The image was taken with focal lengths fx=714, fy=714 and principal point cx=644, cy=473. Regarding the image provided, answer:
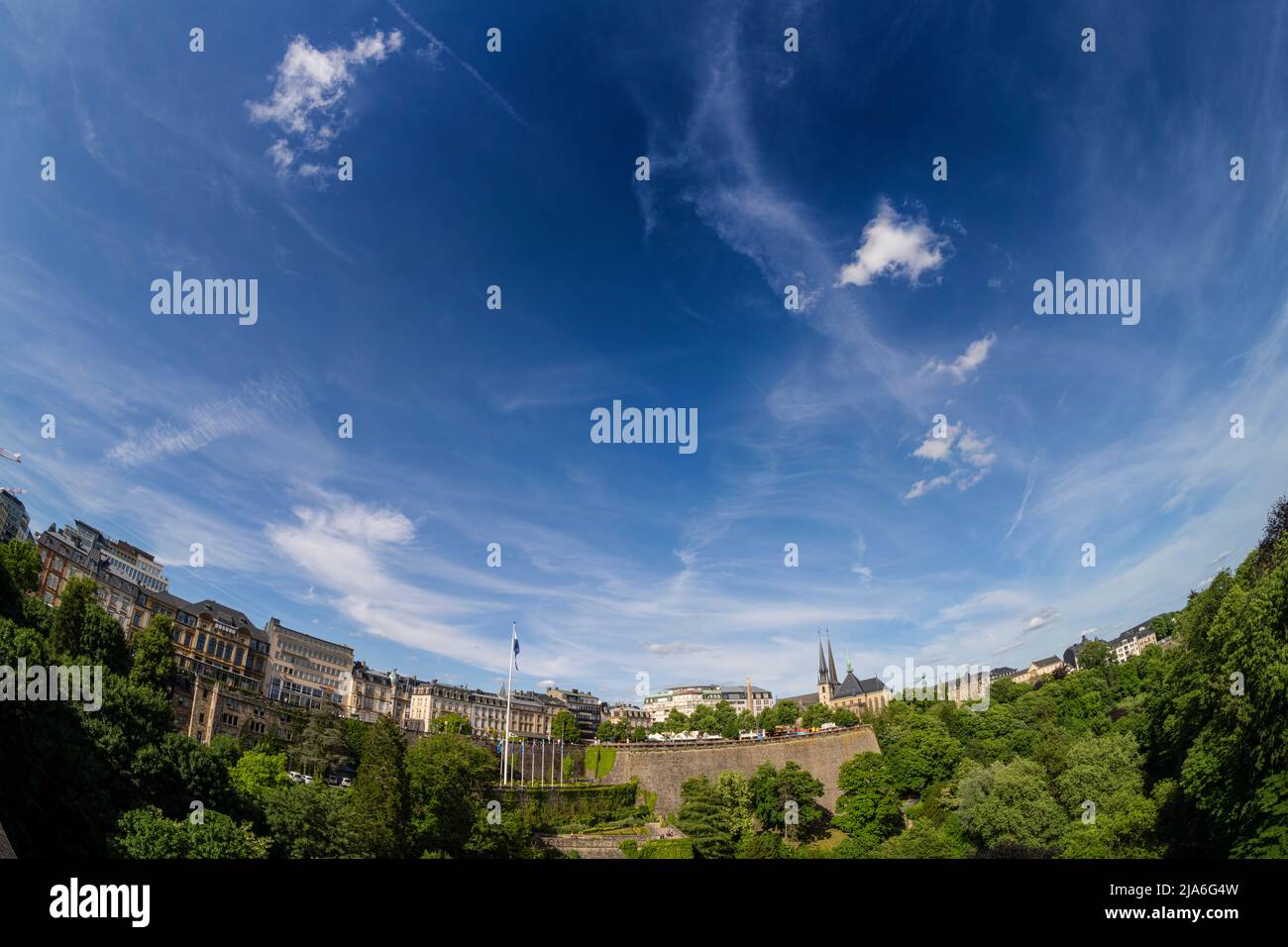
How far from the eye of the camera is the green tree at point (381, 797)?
3866 cm

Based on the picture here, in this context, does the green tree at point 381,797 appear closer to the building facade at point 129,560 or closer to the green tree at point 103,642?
the green tree at point 103,642

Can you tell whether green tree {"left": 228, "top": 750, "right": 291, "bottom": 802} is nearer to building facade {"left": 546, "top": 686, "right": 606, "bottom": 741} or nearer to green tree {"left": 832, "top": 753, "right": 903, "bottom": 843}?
green tree {"left": 832, "top": 753, "right": 903, "bottom": 843}

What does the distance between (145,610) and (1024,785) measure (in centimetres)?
8075

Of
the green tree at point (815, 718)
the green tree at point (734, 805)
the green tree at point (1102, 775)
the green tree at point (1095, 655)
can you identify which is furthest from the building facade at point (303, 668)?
the green tree at point (1095, 655)

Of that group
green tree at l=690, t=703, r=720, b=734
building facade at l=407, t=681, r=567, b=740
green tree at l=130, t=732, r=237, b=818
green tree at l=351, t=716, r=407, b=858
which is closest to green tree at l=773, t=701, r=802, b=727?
green tree at l=690, t=703, r=720, b=734

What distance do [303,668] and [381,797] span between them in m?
72.1

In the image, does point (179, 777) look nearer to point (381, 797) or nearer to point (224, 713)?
point (381, 797)

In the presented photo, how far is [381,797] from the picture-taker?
40.0 m

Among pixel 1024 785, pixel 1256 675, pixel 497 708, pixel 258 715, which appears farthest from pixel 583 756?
pixel 1256 675

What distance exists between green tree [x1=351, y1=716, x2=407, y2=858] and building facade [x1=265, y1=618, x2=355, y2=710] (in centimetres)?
5678

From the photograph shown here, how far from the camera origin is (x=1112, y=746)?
50.9m

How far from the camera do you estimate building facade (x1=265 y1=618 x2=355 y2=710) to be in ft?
316

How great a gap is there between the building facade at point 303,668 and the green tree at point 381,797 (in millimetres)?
56779
